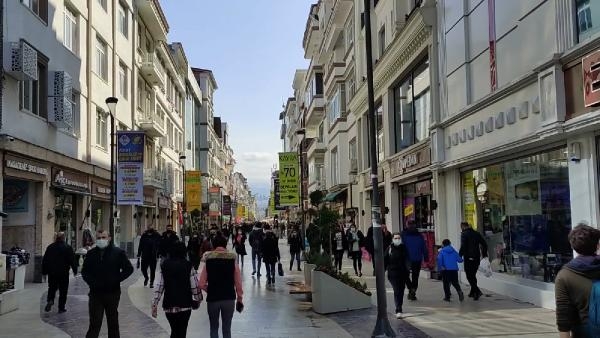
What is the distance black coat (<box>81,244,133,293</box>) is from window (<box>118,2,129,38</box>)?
87.0ft

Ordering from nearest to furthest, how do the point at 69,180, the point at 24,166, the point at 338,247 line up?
the point at 24,166 → the point at 338,247 → the point at 69,180

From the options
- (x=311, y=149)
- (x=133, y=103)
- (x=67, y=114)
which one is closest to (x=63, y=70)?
(x=67, y=114)

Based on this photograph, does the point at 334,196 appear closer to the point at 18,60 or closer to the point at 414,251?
the point at 18,60

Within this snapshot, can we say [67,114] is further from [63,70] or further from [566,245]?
[566,245]

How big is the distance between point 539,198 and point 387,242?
561 centimetres

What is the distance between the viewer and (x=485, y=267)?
14625 mm

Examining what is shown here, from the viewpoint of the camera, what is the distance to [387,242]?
17609 mm

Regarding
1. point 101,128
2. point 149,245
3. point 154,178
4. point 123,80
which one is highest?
point 123,80

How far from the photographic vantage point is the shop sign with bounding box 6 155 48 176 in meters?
17.5

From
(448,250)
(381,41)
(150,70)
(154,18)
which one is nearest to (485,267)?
(448,250)

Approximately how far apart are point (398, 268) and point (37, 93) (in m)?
14.3

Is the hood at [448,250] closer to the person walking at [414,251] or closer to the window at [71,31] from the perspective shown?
the person walking at [414,251]

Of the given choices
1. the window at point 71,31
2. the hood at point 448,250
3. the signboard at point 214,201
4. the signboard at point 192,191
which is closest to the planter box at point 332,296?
the hood at point 448,250

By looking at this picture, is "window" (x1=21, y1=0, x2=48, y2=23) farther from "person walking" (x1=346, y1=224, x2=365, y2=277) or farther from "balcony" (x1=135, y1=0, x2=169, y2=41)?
"balcony" (x1=135, y1=0, x2=169, y2=41)
